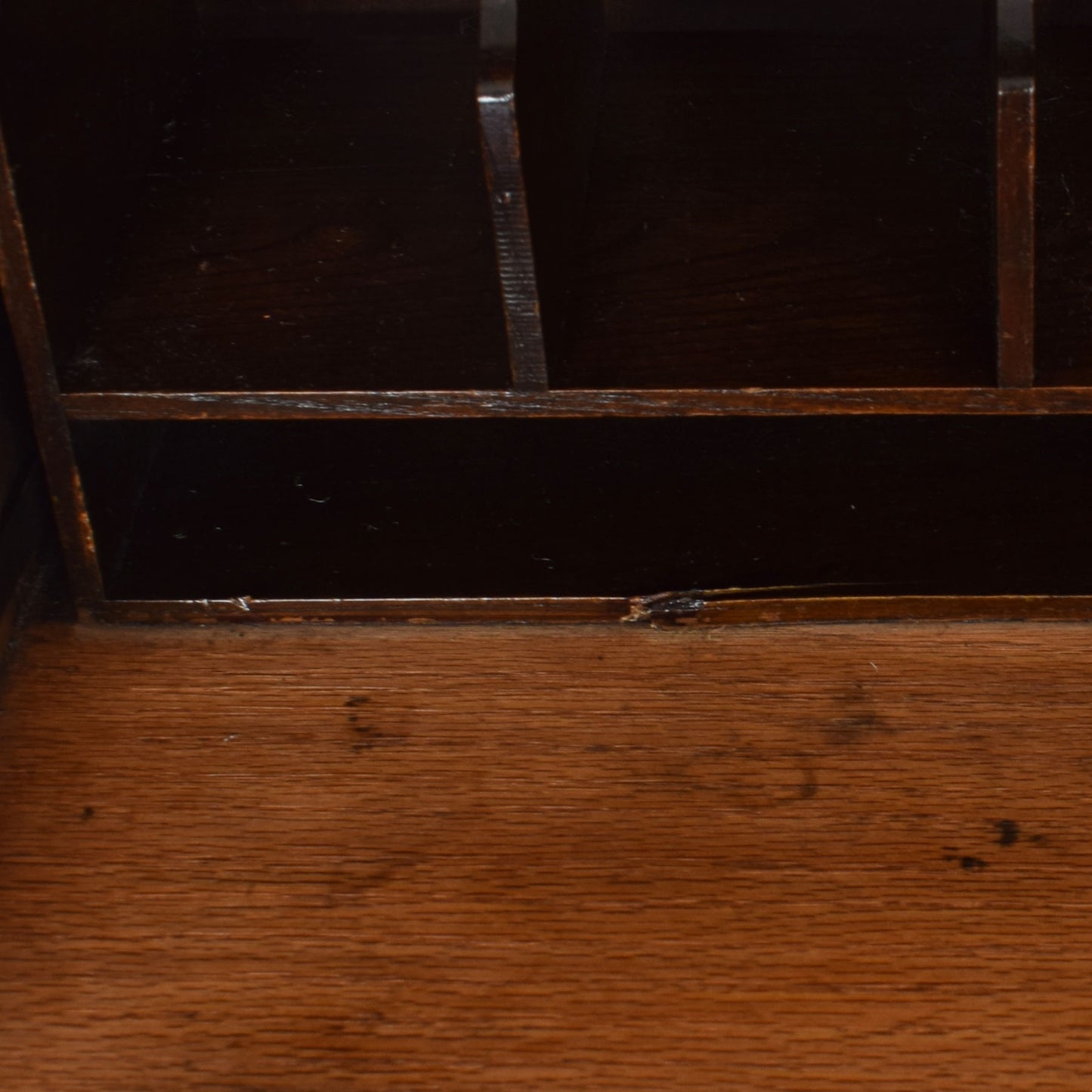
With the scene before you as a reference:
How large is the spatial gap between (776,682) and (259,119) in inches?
22.4

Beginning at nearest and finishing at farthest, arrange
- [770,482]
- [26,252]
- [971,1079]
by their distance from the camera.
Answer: [971,1079] → [26,252] → [770,482]

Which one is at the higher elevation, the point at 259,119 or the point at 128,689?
the point at 259,119

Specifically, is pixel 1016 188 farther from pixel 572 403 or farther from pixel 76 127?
pixel 76 127

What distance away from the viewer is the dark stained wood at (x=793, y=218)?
3.34 feet

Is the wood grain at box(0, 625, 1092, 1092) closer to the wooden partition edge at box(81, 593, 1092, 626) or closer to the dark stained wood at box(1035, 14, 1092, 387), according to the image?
the wooden partition edge at box(81, 593, 1092, 626)

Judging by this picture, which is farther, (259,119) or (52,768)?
(259,119)

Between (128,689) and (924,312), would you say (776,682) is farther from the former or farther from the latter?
(128,689)

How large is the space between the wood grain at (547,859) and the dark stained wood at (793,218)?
0.76 feet

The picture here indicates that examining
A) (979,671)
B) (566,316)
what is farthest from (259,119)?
(979,671)

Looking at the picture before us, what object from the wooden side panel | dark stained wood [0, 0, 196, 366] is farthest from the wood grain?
dark stained wood [0, 0, 196, 366]

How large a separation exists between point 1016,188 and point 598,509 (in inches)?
16.1

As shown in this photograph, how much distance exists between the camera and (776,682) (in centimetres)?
111

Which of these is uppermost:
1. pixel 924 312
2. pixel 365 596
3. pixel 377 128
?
pixel 377 128

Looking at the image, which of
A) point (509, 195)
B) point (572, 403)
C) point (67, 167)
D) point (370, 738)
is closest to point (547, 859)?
point (370, 738)
